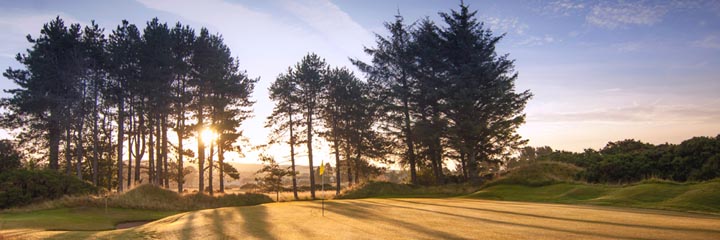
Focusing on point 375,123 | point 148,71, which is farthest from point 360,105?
point 148,71

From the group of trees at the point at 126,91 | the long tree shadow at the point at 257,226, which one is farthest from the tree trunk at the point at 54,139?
the long tree shadow at the point at 257,226

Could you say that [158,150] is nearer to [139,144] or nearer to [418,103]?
[139,144]

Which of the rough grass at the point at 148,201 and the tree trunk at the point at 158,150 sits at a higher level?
the tree trunk at the point at 158,150

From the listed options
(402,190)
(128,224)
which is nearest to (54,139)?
(128,224)

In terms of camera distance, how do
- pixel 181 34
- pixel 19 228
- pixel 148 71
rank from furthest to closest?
pixel 181 34 < pixel 148 71 < pixel 19 228

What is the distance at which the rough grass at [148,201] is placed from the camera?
22.4 m

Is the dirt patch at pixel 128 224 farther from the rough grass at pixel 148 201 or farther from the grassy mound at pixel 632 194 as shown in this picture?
the grassy mound at pixel 632 194

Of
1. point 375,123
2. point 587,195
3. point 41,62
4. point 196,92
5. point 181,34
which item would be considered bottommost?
point 587,195

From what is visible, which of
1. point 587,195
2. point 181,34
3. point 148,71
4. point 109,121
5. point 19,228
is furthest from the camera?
point 109,121

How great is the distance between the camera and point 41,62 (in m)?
33.7

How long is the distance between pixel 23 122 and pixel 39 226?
27.0m

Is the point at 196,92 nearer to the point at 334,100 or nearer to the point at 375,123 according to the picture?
the point at 334,100

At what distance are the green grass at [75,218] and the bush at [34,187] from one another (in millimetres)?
3460

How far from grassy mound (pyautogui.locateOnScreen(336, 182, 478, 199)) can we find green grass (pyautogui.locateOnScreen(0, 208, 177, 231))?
45.0 ft
